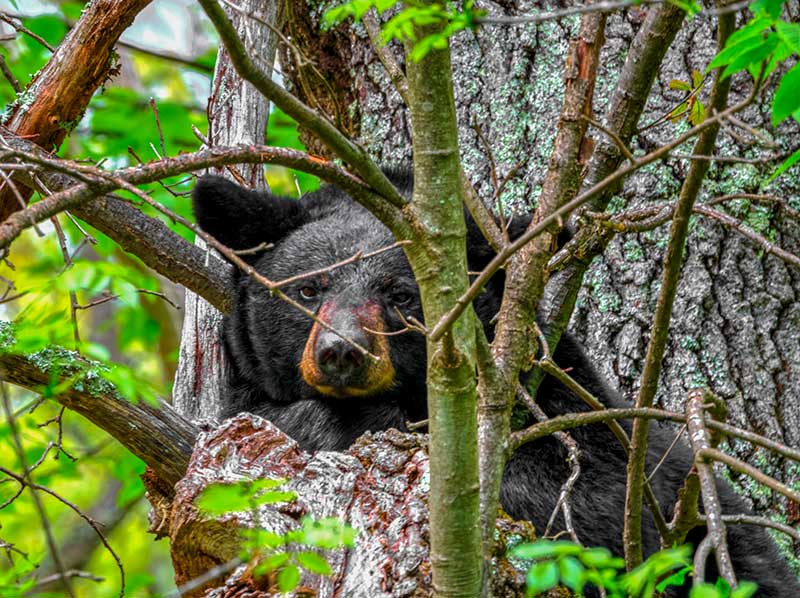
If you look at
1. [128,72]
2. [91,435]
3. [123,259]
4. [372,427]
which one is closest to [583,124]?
[372,427]

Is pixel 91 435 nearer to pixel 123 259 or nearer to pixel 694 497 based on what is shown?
pixel 123 259

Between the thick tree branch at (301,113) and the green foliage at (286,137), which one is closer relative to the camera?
the thick tree branch at (301,113)

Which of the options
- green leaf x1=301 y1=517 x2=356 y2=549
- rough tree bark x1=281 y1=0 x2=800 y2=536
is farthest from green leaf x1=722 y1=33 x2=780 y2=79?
rough tree bark x1=281 y1=0 x2=800 y2=536

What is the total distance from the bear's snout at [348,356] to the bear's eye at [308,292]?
153 millimetres

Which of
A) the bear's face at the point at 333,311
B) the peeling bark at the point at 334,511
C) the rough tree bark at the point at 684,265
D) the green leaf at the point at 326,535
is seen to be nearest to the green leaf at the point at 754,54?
the green leaf at the point at 326,535

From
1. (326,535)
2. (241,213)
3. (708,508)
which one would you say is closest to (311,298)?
(241,213)

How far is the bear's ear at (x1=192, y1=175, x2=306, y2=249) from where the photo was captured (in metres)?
4.68

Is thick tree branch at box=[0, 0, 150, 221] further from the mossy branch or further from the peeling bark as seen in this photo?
the mossy branch

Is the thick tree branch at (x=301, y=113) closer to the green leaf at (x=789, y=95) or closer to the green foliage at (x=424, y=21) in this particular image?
the green foliage at (x=424, y=21)

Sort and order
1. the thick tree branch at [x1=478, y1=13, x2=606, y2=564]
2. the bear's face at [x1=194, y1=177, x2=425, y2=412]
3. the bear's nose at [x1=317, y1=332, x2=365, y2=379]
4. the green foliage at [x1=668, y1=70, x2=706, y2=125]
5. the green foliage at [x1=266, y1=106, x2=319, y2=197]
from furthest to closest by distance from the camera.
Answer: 1. the green foliage at [x1=266, y1=106, x2=319, y2=197]
2. the bear's face at [x1=194, y1=177, x2=425, y2=412]
3. the bear's nose at [x1=317, y1=332, x2=365, y2=379]
4. the green foliage at [x1=668, y1=70, x2=706, y2=125]
5. the thick tree branch at [x1=478, y1=13, x2=606, y2=564]

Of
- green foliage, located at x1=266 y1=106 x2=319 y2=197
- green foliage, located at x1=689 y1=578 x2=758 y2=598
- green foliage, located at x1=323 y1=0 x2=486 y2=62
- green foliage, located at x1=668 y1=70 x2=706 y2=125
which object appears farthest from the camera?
green foliage, located at x1=266 y1=106 x2=319 y2=197

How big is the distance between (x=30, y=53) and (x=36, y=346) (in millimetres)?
5254

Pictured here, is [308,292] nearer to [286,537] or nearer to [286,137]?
[286,537]

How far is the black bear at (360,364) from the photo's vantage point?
14.2 feet
